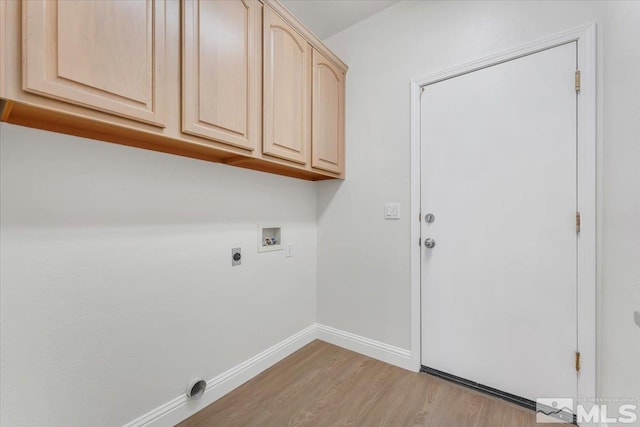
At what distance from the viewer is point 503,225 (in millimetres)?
1586

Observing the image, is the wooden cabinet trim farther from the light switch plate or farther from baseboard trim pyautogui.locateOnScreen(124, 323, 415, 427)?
baseboard trim pyautogui.locateOnScreen(124, 323, 415, 427)

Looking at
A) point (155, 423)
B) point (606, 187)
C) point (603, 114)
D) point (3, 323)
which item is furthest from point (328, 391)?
point (603, 114)

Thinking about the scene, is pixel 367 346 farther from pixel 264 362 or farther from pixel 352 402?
pixel 264 362

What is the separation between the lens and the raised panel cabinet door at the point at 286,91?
1562 mm

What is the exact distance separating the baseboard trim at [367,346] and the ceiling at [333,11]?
8.50ft

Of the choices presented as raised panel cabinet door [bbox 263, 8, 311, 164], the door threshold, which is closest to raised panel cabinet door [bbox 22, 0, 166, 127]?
raised panel cabinet door [bbox 263, 8, 311, 164]

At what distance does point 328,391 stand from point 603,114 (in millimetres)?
2147

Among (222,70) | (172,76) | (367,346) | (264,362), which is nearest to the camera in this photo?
(172,76)

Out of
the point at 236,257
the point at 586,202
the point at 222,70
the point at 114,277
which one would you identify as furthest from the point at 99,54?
the point at 586,202

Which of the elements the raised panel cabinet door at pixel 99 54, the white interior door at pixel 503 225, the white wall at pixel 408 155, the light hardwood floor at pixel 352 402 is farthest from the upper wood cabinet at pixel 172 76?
the light hardwood floor at pixel 352 402

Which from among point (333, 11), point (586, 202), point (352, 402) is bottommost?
point (352, 402)

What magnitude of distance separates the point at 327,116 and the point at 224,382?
1978 millimetres

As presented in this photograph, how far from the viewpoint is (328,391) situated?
1.69 meters

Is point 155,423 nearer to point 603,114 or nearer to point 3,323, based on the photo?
point 3,323
